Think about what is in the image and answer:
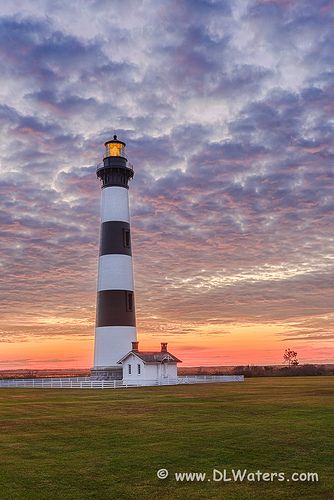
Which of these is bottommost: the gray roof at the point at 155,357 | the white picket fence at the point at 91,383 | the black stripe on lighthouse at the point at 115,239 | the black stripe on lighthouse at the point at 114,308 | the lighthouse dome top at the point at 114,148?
the white picket fence at the point at 91,383

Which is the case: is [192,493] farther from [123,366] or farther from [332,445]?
[123,366]

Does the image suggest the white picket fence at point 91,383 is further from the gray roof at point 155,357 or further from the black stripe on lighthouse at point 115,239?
the black stripe on lighthouse at point 115,239

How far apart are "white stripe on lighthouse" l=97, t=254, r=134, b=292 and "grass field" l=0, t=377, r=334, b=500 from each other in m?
21.8

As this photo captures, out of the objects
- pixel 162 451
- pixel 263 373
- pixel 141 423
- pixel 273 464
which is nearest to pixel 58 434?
pixel 141 423

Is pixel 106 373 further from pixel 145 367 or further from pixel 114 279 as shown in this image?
pixel 114 279

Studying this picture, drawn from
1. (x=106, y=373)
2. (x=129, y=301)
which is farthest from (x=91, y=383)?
(x=129, y=301)

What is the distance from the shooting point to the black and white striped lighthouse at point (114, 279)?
151 feet

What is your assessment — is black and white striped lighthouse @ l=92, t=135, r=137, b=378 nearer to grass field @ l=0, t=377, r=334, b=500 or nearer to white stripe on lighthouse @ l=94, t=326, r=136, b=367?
white stripe on lighthouse @ l=94, t=326, r=136, b=367

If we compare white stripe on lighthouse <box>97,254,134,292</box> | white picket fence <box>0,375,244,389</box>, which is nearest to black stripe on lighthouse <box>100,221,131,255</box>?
white stripe on lighthouse <box>97,254,134,292</box>

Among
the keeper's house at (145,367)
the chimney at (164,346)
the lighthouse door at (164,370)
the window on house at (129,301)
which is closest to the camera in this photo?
the window on house at (129,301)

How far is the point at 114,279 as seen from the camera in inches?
1818

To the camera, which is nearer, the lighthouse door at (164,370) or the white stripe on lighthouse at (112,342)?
the white stripe on lighthouse at (112,342)

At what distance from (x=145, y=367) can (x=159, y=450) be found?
32.4 meters

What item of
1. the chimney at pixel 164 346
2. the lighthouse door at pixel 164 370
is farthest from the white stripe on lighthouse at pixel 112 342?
the chimney at pixel 164 346
